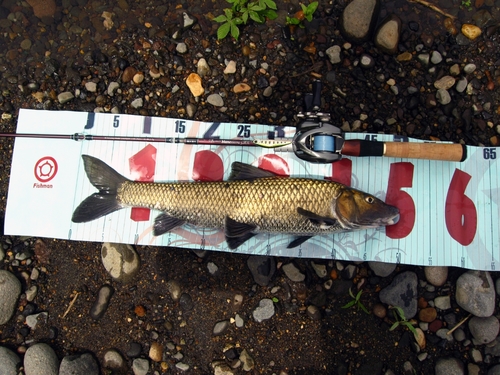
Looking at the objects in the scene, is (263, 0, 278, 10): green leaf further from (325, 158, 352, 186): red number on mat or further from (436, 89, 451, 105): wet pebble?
(436, 89, 451, 105): wet pebble

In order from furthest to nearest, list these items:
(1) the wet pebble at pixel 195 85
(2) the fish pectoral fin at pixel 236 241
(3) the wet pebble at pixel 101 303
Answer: (1) the wet pebble at pixel 195 85, (3) the wet pebble at pixel 101 303, (2) the fish pectoral fin at pixel 236 241

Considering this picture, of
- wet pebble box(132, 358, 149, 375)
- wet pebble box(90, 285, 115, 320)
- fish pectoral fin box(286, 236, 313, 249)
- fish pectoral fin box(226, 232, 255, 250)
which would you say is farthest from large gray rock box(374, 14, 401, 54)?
wet pebble box(132, 358, 149, 375)

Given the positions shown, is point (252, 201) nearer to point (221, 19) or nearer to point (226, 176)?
point (226, 176)

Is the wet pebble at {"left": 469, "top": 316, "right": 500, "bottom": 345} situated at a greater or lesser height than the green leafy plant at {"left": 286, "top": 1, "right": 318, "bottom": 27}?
lesser

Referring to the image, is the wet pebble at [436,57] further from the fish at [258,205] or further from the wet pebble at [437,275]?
the wet pebble at [437,275]

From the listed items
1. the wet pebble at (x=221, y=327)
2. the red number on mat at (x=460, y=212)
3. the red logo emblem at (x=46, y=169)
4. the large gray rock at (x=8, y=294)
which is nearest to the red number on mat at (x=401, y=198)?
the red number on mat at (x=460, y=212)

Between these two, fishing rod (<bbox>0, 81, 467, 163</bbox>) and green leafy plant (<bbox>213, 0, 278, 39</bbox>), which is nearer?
fishing rod (<bbox>0, 81, 467, 163</bbox>)

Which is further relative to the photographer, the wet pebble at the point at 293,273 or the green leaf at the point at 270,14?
the green leaf at the point at 270,14

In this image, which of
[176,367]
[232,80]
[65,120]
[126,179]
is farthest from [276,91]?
[176,367]
